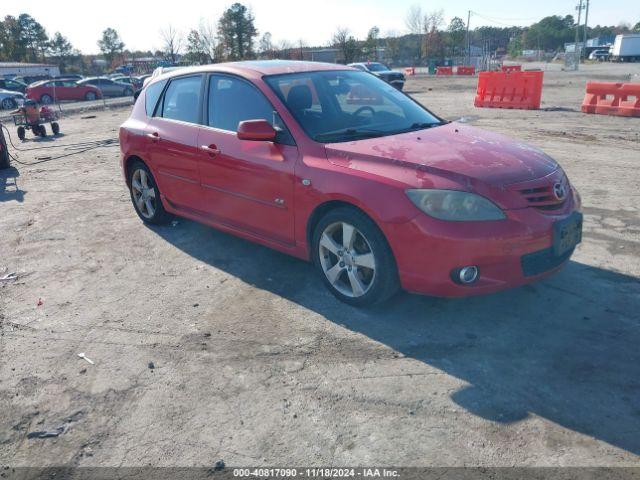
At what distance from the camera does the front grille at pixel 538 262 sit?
12.0 ft

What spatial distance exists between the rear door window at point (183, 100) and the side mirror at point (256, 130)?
1148mm

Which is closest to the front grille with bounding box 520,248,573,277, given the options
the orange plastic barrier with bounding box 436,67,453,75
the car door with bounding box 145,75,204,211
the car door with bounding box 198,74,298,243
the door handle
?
the car door with bounding box 198,74,298,243

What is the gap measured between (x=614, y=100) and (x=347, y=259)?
13.8 metres

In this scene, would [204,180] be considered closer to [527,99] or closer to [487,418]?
[487,418]

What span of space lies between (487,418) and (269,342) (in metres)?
1.54

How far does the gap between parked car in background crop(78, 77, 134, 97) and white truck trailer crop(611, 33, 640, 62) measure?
59.3 m

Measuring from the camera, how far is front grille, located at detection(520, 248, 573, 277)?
3.65 meters

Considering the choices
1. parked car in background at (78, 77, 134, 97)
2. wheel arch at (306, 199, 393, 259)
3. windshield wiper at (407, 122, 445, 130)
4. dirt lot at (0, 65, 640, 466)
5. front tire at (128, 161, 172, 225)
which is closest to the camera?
dirt lot at (0, 65, 640, 466)

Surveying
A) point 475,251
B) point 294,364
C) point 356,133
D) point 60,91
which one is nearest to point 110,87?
point 60,91

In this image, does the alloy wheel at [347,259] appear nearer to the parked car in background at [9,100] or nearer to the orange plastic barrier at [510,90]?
the orange plastic barrier at [510,90]

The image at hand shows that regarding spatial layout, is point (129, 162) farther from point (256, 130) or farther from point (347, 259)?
point (347, 259)

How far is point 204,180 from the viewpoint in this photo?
17.0 ft

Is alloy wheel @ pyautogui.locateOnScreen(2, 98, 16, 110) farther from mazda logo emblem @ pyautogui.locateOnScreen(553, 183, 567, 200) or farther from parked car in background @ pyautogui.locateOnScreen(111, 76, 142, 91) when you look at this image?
mazda logo emblem @ pyautogui.locateOnScreen(553, 183, 567, 200)

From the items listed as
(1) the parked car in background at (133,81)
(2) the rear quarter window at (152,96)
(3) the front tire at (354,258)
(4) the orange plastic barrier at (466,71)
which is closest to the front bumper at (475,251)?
(3) the front tire at (354,258)
